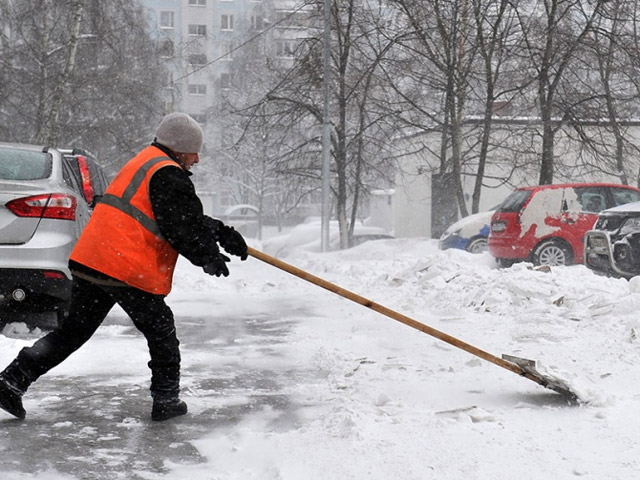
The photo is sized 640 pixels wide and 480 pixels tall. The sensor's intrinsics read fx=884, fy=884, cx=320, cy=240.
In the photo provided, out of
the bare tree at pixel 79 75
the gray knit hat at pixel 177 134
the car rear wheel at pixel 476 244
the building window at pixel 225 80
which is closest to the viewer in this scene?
the gray knit hat at pixel 177 134

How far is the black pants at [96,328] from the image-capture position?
4012 millimetres

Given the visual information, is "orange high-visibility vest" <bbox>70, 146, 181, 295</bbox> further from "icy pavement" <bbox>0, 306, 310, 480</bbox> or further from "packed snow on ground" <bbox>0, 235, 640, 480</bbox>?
"packed snow on ground" <bbox>0, 235, 640, 480</bbox>

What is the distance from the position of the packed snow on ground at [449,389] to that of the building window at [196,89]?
5875 centimetres

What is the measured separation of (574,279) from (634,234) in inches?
51.4

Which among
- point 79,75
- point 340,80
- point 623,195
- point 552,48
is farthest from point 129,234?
point 79,75

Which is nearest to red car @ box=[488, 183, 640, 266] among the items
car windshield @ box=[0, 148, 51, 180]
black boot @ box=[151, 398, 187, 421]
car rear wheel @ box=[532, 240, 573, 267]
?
car rear wheel @ box=[532, 240, 573, 267]

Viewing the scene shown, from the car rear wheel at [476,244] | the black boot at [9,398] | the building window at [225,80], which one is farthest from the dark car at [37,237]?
the building window at [225,80]

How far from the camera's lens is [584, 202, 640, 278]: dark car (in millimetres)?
9906

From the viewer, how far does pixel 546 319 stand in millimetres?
7449

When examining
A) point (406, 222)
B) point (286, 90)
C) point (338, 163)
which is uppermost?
point (286, 90)

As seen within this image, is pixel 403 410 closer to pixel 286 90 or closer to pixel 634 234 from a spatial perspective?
pixel 634 234

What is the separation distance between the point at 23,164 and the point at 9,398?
342 cm

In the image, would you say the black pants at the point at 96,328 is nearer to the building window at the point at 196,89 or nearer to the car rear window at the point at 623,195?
the car rear window at the point at 623,195

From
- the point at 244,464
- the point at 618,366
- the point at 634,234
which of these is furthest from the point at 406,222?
the point at 244,464
